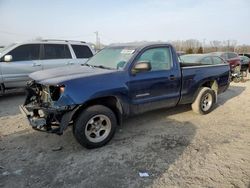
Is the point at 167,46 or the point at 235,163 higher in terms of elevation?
the point at 167,46

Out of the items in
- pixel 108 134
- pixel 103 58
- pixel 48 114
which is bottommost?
pixel 108 134

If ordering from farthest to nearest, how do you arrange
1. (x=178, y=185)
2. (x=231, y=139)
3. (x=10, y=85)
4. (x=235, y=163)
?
(x=10, y=85) → (x=231, y=139) → (x=235, y=163) → (x=178, y=185)

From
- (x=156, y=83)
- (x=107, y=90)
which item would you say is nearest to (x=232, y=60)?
(x=156, y=83)

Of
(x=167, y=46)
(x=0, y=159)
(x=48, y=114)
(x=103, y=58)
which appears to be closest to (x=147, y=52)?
(x=167, y=46)

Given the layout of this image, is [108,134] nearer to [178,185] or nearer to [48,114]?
[48,114]

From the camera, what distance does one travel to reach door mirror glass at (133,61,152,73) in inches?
186

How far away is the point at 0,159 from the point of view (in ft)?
13.3

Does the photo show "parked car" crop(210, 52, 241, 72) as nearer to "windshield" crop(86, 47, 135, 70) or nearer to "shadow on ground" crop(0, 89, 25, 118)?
"windshield" crop(86, 47, 135, 70)

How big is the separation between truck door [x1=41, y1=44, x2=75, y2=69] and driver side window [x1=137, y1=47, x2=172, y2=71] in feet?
14.4

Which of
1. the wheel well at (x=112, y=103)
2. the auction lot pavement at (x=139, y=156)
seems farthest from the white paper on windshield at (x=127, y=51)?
the auction lot pavement at (x=139, y=156)

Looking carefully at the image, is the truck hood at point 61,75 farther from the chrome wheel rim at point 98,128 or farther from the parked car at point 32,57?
the parked car at point 32,57

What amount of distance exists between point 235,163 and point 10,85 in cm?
687

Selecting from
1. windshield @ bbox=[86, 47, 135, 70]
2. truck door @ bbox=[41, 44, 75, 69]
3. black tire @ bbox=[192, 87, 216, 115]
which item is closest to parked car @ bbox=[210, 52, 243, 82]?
black tire @ bbox=[192, 87, 216, 115]

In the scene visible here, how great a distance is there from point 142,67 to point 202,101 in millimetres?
2400
